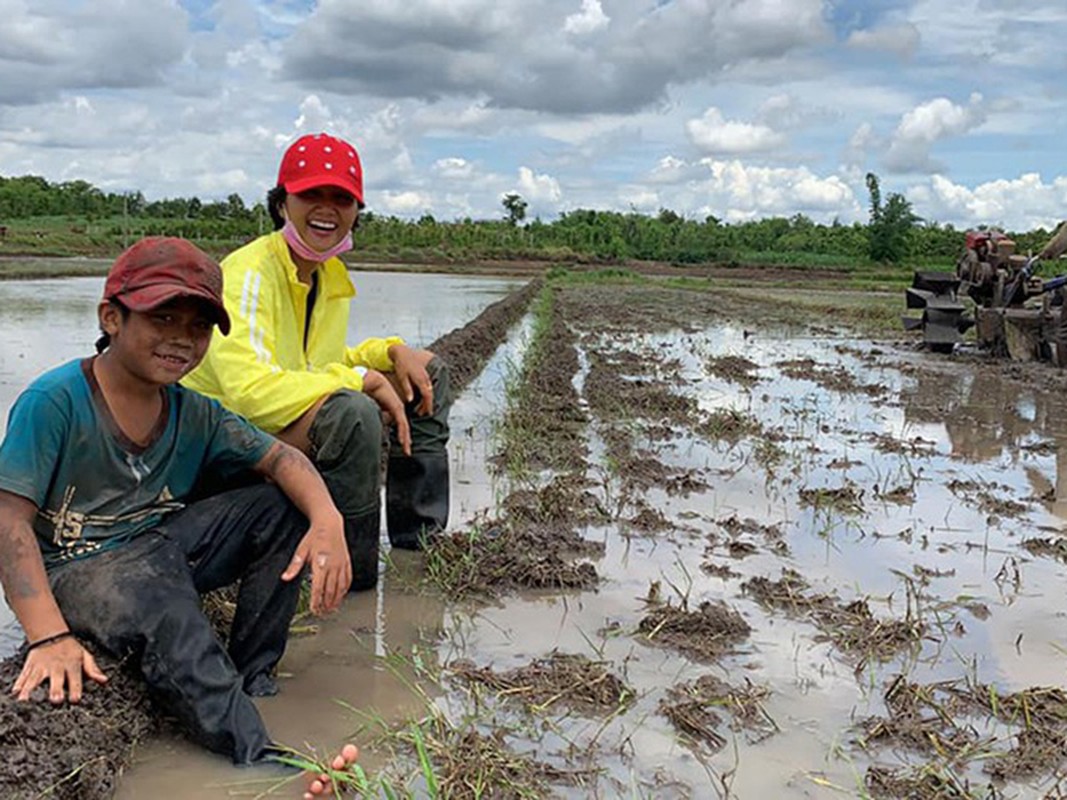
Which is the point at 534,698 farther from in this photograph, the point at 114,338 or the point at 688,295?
the point at 688,295

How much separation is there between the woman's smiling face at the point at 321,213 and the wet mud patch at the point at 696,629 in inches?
58.9

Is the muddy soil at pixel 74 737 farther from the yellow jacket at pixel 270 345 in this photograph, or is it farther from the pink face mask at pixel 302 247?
the pink face mask at pixel 302 247

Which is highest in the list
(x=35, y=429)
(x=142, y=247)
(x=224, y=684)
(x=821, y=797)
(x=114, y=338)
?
(x=142, y=247)

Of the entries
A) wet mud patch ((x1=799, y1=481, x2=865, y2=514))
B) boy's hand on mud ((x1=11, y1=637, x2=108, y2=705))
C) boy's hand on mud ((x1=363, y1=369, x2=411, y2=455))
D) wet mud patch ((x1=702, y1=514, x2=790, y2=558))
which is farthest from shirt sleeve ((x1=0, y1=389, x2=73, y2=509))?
wet mud patch ((x1=799, y1=481, x2=865, y2=514))

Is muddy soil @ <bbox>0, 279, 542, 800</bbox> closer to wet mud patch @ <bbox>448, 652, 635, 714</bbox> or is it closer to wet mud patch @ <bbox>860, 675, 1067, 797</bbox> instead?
wet mud patch @ <bbox>448, 652, 635, 714</bbox>

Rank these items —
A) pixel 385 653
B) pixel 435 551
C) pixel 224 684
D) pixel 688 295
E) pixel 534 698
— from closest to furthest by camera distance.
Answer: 1. pixel 224 684
2. pixel 534 698
3. pixel 385 653
4. pixel 435 551
5. pixel 688 295

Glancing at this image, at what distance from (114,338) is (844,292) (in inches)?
1049

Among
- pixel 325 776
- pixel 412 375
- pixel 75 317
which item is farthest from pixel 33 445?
pixel 75 317

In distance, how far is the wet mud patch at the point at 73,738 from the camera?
191 centimetres

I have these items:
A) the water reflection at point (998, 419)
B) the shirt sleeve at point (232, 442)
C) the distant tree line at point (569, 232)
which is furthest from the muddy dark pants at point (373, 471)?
the distant tree line at point (569, 232)

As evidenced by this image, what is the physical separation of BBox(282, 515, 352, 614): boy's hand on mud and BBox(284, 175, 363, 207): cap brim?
1045 mm

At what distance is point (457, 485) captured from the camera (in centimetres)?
493

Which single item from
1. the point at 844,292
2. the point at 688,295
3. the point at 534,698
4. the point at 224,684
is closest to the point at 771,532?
the point at 534,698

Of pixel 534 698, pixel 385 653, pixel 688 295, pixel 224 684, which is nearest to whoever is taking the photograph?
pixel 224 684
